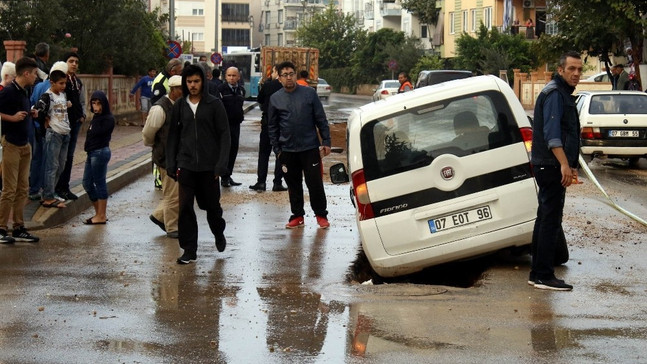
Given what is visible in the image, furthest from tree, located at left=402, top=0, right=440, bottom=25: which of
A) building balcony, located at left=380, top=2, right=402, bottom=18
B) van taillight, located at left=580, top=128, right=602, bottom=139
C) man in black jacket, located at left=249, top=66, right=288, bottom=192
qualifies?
man in black jacket, located at left=249, top=66, right=288, bottom=192

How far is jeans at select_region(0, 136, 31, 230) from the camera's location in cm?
1169

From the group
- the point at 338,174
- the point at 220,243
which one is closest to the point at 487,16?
the point at 338,174

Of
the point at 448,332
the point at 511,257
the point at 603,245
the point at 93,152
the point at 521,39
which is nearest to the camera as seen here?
the point at 448,332

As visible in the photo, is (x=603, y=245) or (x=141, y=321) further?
(x=603, y=245)

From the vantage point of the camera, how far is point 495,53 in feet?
197

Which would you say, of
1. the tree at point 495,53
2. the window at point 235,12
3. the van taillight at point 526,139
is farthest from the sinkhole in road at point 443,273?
the window at point 235,12

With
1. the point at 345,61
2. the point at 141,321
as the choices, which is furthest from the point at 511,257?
the point at 345,61

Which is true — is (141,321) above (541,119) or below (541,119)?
below

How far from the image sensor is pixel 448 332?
7.55 metres

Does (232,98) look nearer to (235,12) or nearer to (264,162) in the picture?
(264,162)

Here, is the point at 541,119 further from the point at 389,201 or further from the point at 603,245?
the point at 603,245

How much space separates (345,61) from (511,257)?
99061 mm

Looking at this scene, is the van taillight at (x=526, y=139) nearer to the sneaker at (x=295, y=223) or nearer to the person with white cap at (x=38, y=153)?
the sneaker at (x=295, y=223)

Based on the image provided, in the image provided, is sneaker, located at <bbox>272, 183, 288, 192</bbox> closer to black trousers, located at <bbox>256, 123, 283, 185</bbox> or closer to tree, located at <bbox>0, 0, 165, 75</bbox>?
black trousers, located at <bbox>256, 123, 283, 185</bbox>
